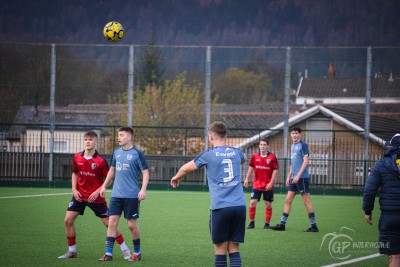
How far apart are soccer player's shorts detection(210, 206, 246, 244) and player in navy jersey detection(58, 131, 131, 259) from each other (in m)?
3.01

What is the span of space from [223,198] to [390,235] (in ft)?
7.04

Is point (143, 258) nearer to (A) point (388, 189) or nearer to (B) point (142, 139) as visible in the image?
(A) point (388, 189)

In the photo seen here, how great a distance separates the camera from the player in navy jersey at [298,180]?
48.8ft

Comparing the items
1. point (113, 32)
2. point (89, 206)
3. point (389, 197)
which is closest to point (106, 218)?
point (89, 206)

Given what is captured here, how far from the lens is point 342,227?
51.5 ft

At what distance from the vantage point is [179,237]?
44.1ft

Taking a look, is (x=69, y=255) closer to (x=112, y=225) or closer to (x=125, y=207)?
(x=112, y=225)

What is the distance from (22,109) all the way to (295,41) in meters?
38.5

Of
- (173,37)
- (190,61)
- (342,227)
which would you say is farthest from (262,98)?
(173,37)

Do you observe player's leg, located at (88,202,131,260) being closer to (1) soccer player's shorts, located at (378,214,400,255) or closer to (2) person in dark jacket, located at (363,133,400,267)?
(2) person in dark jacket, located at (363,133,400,267)

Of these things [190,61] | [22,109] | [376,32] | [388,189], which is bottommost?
[388,189]

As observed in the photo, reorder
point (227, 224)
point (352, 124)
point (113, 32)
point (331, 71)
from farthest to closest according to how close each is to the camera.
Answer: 1. point (352, 124)
2. point (331, 71)
3. point (113, 32)
4. point (227, 224)

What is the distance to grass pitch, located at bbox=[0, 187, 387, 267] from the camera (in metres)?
10.8

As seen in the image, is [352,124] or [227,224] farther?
[352,124]
